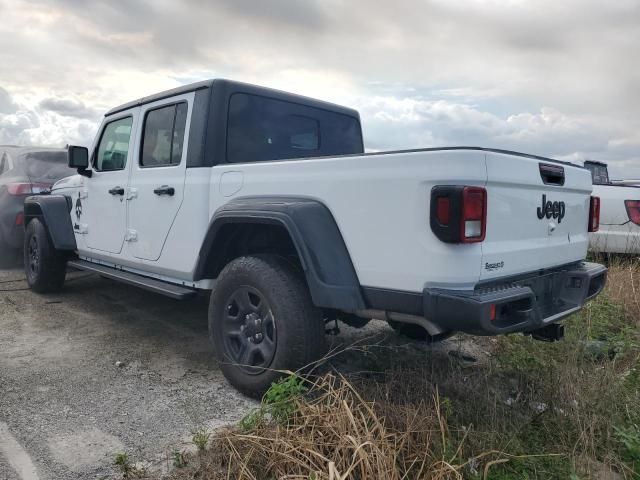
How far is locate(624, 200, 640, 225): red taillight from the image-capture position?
242 inches

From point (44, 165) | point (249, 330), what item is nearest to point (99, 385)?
point (249, 330)

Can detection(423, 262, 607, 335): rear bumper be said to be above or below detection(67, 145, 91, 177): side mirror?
below

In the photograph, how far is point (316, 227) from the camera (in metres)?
2.99

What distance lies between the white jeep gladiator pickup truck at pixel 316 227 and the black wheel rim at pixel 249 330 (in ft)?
0.04

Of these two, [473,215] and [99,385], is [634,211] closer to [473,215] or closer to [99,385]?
[473,215]

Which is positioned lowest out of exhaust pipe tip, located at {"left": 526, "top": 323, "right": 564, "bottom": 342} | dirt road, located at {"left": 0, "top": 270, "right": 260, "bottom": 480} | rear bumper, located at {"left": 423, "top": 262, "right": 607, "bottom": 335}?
dirt road, located at {"left": 0, "top": 270, "right": 260, "bottom": 480}

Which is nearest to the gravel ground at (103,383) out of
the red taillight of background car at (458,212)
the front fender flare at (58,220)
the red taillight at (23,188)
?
the front fender flare at (58,220)

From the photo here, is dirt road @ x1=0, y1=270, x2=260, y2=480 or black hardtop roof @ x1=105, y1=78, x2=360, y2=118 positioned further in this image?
black hardtop roof @ x1=105, y1=78, x2=360, y2=118

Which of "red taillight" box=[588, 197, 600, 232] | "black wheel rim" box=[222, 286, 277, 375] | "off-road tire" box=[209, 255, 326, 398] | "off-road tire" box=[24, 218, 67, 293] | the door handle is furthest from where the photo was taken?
"off-road tire" box=[24, 218, 67, 293]

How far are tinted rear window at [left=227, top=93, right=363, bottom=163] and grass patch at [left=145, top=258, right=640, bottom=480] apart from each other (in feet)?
5.85

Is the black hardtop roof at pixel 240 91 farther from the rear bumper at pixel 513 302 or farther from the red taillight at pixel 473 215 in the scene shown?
the rear bumper at pixel 513 302

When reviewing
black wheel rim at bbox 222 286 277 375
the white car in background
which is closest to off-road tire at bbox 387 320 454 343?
black wheel rim at bbox 222 286 277 375

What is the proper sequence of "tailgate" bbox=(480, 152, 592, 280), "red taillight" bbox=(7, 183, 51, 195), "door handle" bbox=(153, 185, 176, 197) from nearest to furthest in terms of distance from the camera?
"tailgate" bbox=(480, 152, 592, 280)
"door handle" bbox=(153, 185, 176, 197)
"red taillight" bbox=(7, 183, 51, 195)

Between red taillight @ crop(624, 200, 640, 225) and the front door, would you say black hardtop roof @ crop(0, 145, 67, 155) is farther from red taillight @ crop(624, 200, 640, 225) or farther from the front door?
red taillight @ crop(624, 200, 640, 225)
